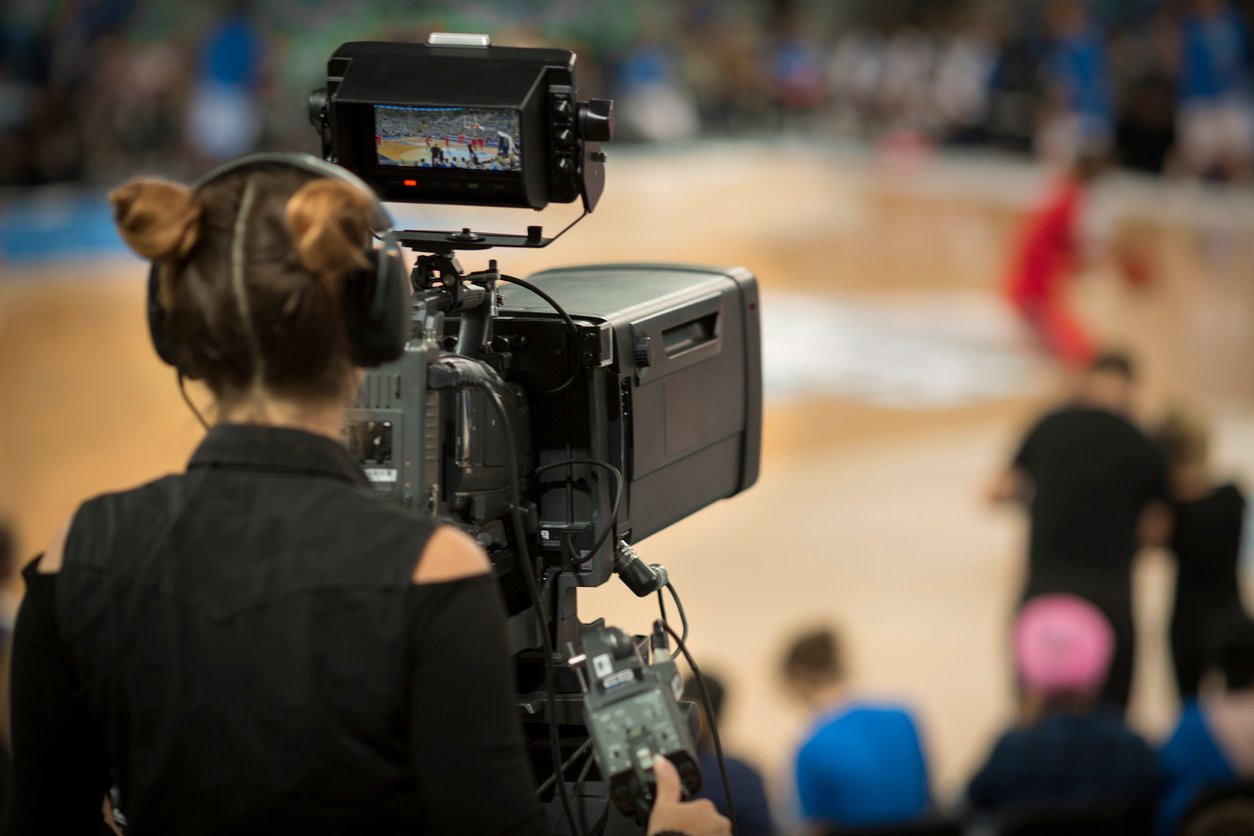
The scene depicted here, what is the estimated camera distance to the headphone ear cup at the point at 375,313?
1.36 meters

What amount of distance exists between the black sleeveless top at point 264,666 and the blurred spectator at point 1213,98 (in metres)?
14.9

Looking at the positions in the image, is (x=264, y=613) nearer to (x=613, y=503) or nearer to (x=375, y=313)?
(x=375, y=313)

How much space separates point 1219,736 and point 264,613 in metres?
2.84

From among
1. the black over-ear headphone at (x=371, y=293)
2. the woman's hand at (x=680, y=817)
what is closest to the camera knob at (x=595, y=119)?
the black over-ear headphone at (x=371, y=293)

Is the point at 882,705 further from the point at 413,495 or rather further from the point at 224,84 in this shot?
the point at 224,84

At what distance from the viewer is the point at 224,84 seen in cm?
1473

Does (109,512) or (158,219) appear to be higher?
(158,219)

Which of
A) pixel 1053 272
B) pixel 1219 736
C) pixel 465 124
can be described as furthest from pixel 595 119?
pixel 1053 272

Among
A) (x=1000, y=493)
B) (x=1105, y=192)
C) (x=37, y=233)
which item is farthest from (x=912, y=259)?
(x=1000, y=493)

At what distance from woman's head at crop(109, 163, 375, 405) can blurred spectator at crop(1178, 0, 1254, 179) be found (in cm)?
1484

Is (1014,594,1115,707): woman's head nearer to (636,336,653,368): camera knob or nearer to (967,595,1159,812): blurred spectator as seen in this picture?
(967,595,1159,812): blurred spectator

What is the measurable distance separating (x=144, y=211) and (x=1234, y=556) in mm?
4026

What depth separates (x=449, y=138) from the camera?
187 cm

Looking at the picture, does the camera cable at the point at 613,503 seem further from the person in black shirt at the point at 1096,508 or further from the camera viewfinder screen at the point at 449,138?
the person in black shirt at the point at 1096,508
